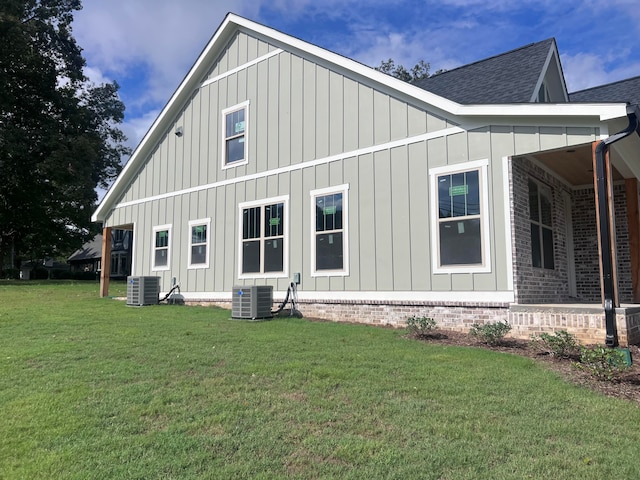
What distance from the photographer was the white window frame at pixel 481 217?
7.63 meters

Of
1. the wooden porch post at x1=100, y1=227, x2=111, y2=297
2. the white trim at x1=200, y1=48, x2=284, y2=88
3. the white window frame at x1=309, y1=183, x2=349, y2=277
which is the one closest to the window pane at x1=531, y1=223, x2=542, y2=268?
the white window frame at x1=309, y1=183, x2=349, y2=277

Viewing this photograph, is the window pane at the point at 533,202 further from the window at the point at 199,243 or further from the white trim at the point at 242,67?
the window at the point at 199,243

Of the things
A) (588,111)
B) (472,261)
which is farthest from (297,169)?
(588,111)

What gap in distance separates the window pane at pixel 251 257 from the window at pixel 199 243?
4.59 feet

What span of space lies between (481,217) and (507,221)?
431 millimetres

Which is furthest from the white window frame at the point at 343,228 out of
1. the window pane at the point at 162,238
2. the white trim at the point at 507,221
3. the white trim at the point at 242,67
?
the window pane at the point at 162,238

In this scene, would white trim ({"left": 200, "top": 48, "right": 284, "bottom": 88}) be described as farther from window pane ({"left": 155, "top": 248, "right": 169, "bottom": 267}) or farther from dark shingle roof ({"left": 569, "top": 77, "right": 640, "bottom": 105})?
dark shingle roof ({"left": 569, "top": 77, "right": 640, "bottom": 105})

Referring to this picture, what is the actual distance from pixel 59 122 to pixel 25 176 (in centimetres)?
367

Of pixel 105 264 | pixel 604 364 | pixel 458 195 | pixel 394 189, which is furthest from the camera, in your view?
pixel 105 264

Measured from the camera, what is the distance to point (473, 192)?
7.88 meters

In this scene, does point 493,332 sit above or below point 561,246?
below

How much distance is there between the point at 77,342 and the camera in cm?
635

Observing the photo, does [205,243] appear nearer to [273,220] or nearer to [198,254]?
[198,254]

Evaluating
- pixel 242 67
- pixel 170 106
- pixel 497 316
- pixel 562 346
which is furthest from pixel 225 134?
pixel 562 346
